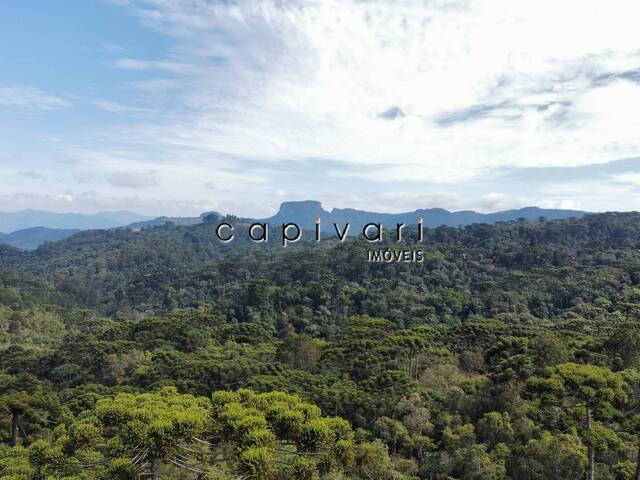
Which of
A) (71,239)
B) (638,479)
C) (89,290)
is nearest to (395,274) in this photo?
(638,479)

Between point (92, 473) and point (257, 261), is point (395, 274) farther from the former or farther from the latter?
point (92, 473)

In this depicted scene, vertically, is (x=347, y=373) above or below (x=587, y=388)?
below

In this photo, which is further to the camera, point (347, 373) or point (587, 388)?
point (347, 373)

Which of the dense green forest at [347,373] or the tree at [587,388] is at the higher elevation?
the tree at [587,388]

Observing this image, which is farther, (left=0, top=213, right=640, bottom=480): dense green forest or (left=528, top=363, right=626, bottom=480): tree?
(left=528, top=363, right=626, bottom=480): tree

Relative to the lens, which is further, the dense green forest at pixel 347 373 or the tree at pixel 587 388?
the tree at pixel 587 388

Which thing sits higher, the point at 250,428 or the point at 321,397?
the point at 250,428

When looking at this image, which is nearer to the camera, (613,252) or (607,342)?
(607,342)

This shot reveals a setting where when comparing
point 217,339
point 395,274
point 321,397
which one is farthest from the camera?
point 395,274
